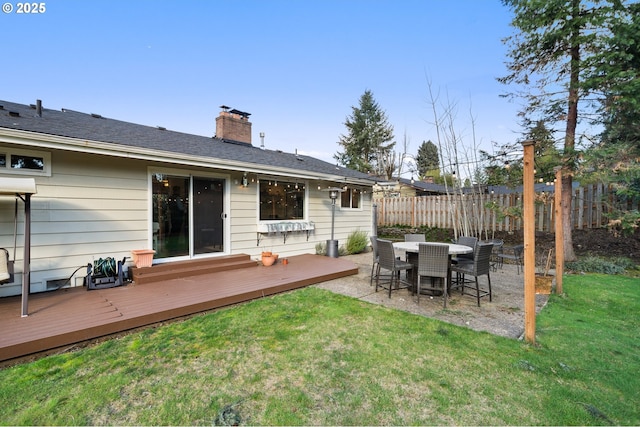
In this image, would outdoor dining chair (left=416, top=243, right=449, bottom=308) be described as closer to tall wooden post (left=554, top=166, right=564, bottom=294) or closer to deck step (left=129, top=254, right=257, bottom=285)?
tall wooden post (left=554, top=166, right=564, bottom=294)

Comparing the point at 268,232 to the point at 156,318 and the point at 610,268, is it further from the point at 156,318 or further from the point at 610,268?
the point at 610,268

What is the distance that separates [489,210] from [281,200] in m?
7.80

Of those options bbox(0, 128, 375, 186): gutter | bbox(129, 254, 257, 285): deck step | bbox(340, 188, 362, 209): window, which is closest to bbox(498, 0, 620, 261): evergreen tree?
bbox(340, 188, 362, 209): window

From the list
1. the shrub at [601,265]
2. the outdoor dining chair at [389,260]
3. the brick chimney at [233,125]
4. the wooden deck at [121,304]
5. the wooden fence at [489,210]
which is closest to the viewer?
the wooden deck at [121,304]

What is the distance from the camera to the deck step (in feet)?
14.9

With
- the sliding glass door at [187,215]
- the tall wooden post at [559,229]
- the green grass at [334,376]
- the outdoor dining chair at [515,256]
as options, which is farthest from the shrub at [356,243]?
the green grass at [334,376]

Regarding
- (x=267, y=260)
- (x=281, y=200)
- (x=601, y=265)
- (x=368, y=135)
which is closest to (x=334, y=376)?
(x=267, y=260)

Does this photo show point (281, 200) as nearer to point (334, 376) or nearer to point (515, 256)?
point (334, 376)

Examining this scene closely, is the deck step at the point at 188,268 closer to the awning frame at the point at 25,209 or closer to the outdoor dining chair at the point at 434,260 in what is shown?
the awning frame at the point at 25,209

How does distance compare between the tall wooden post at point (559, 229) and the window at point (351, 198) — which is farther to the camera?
the window at point (351, 198)

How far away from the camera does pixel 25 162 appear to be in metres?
3.92

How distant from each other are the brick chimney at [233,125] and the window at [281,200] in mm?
2972

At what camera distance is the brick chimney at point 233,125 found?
8562mm

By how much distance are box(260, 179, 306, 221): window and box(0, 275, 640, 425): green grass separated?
3.63m
